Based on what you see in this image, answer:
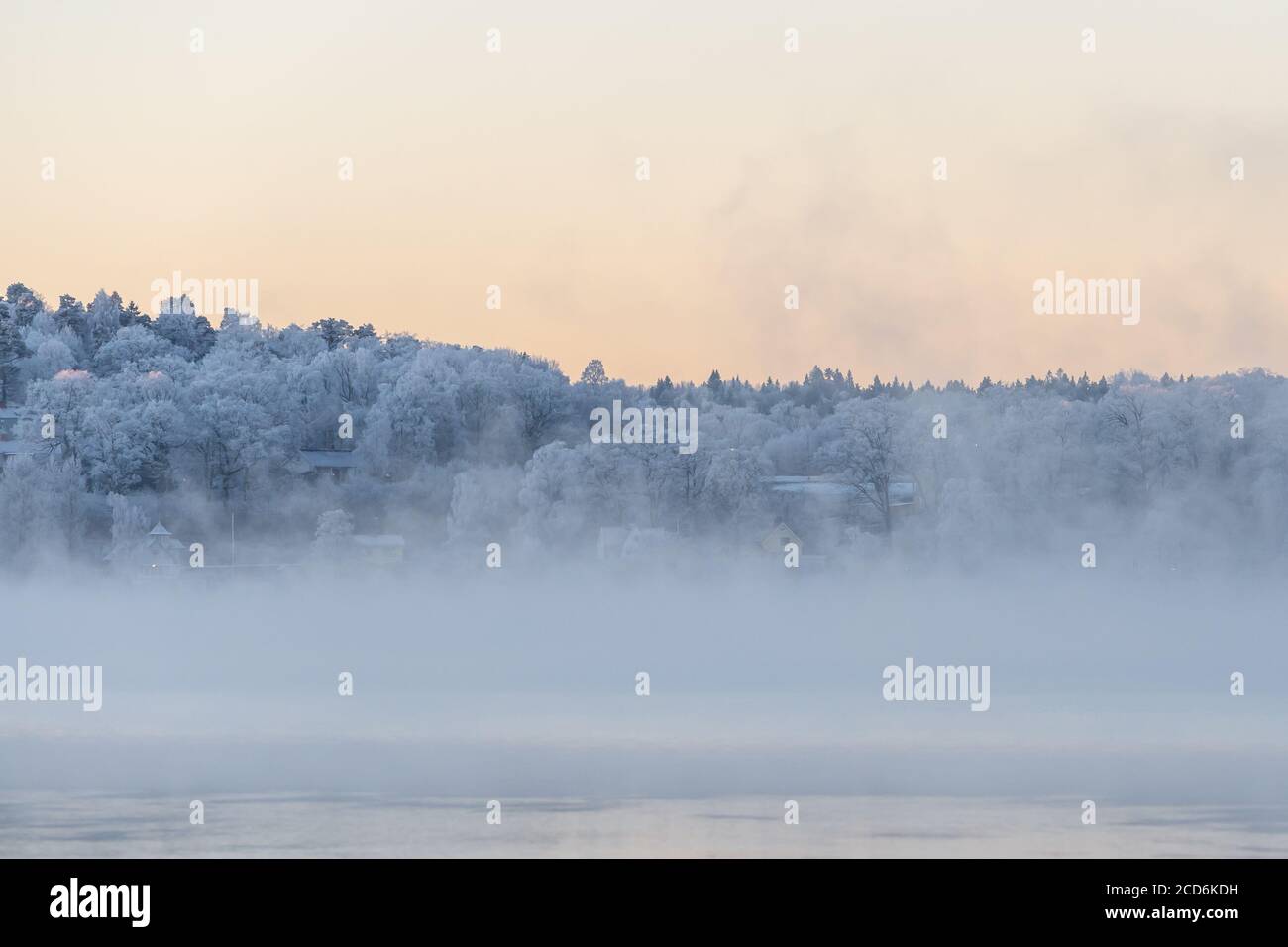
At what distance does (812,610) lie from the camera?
99250mm

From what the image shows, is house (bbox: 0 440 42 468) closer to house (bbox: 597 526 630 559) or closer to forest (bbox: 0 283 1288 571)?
forest (bbox: 0 283 1288 571)

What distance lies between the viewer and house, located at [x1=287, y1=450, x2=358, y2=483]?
404ft

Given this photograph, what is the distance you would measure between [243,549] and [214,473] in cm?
529

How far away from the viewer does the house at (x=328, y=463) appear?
123 meters

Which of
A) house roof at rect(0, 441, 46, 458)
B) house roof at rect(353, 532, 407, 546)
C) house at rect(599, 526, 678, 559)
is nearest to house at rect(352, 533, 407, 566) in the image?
house roof at rect(353, 532, 407, 546)

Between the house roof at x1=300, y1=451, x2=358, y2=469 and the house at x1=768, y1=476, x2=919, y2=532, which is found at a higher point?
the house roof at x1=300, y1=451, x2=358, y2=469

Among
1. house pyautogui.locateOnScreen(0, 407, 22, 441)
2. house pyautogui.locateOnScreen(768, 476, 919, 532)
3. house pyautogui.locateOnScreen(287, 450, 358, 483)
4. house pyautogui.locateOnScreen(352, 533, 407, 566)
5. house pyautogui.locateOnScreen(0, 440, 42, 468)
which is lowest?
house pyautogui.locateOnScreen(352, 533, 407, 566)

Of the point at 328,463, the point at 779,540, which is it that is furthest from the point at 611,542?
the point at 328,463

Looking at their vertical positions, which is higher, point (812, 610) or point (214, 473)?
point (214, 473)

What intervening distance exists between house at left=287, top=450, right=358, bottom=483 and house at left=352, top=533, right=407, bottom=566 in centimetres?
533

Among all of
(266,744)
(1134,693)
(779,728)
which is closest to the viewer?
(266,744)
